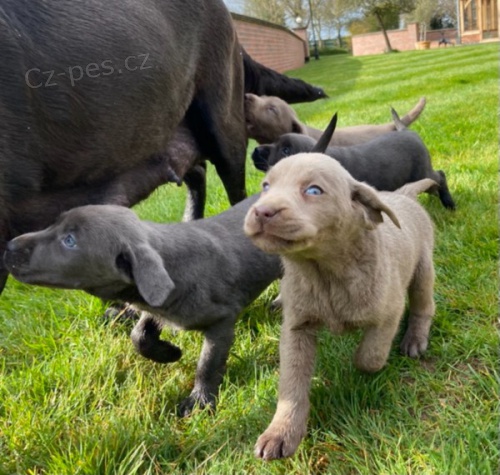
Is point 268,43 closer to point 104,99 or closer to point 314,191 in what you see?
point 104,99

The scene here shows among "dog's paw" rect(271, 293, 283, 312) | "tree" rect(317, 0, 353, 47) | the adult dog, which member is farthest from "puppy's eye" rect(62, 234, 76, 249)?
"tree" rect(317, 0, 353, 47)

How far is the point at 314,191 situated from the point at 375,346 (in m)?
0.66

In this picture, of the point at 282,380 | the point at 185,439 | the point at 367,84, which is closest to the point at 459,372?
the point at 282,380

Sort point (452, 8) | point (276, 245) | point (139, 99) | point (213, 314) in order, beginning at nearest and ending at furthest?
point (276, 245), point (213, 314), point (139, 99), point (452, 8)

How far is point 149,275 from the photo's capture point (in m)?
2.27

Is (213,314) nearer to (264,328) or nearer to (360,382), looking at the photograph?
(264,328)

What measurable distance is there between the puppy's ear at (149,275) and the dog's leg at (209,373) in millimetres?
427

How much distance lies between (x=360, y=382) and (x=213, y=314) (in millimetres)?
701

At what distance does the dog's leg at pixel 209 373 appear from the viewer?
2541 mm

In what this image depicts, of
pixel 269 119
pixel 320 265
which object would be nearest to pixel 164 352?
pixel 320 265

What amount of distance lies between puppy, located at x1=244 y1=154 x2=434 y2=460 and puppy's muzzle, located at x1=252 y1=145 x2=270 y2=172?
1834 millimetres

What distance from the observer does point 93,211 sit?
8.21 ft

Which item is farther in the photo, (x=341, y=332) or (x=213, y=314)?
(x=213, y=314)

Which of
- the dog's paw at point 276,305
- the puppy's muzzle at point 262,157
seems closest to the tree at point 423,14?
the puppy's muzzle at point 262,157
